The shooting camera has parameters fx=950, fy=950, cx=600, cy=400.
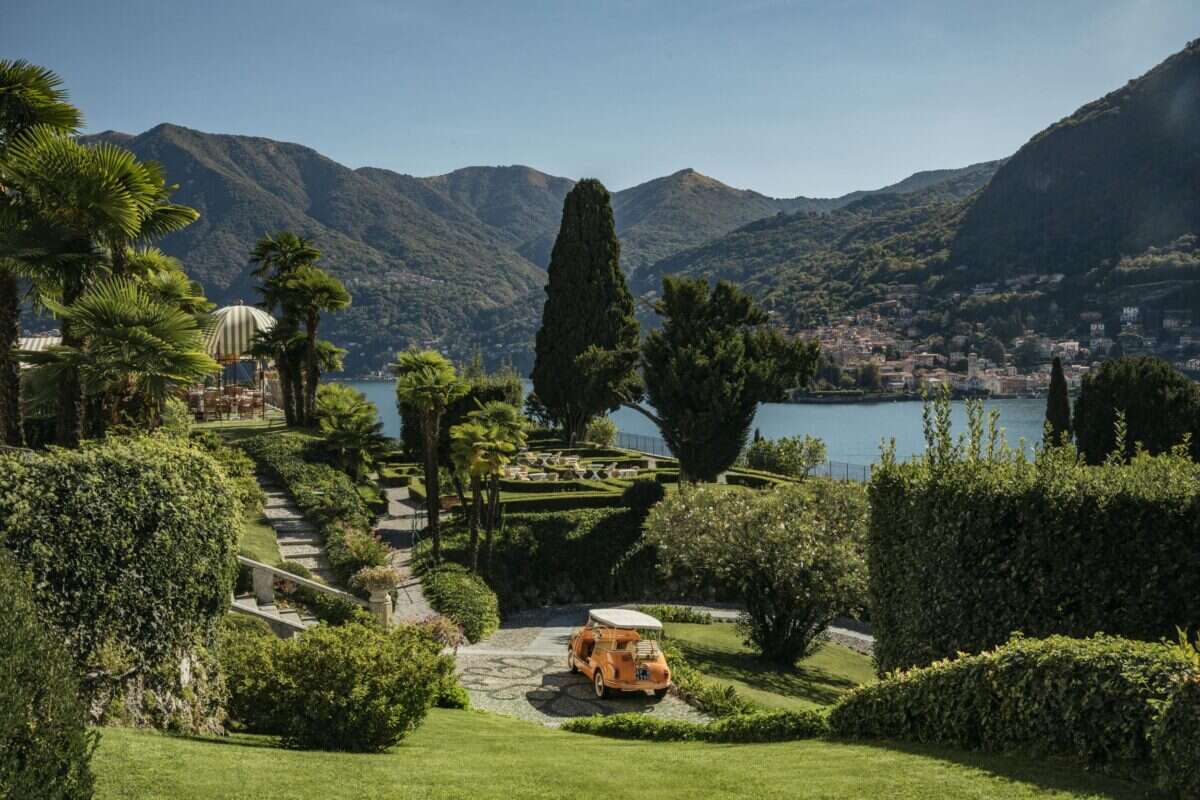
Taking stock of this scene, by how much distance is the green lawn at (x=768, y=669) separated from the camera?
1777cm

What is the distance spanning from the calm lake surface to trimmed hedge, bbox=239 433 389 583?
35283mm

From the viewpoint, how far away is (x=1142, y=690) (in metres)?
5.99

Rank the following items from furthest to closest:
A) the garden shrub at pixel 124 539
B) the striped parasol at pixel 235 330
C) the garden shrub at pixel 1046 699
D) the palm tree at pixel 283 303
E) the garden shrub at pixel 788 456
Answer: the garden shrub at pixel 788 456
the striped parasol at pixel 235 330
the palm tree at pixel 283 303
the garden shrub at pixel 124 539
the garden shrub at pixel 1046 699

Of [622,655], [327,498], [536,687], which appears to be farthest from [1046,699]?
[327,498]

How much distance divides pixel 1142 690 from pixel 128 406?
12.7 meters

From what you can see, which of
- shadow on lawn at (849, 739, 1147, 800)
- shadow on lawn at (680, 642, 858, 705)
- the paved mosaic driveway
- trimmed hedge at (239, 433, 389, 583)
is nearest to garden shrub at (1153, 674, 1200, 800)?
shadow on lawn at (849, 739, 1147, 800)

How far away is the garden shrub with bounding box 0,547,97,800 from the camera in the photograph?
15.7 ft

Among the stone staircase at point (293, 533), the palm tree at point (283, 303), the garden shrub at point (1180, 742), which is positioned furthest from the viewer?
the palm tree at point (283, 303)

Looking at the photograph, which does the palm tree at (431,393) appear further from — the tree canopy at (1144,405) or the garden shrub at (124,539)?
the tree canopy at (1144,405)

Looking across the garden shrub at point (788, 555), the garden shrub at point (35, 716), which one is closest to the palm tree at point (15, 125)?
the garden shrub at point (35, 716)

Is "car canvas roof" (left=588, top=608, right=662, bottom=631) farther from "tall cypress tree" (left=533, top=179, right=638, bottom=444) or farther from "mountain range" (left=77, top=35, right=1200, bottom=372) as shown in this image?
"mountain range" (left=77, top=35, right=1200, bottom=372)

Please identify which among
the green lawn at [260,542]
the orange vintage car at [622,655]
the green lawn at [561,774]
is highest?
the green lawn at [561,774]

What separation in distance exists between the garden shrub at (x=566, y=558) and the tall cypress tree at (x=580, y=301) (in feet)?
58.4

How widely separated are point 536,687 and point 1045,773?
11.8 meters
